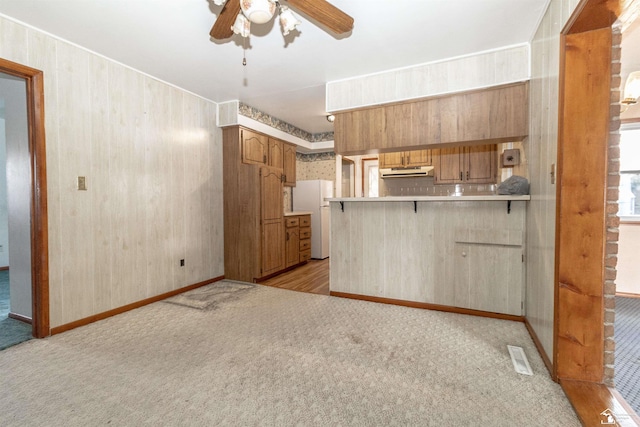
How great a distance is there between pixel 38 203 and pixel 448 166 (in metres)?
4.82

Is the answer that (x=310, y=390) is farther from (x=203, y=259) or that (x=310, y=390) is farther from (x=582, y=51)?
(x=203, y=259)

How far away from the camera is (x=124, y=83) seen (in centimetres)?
299

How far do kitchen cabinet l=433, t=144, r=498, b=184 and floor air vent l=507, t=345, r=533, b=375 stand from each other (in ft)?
9.23

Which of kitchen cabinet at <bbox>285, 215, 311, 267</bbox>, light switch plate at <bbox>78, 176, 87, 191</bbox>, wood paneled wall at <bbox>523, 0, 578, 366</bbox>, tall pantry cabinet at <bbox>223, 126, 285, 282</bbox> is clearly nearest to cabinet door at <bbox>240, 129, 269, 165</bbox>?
tall pantry cabinet at <bbox>223, 126, 285, 282</bbox>

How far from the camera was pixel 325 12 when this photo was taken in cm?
163

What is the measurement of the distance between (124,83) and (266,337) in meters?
2.86

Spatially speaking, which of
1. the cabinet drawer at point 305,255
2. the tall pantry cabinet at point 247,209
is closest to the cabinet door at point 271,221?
the tall pantry cabinet at point 247,209

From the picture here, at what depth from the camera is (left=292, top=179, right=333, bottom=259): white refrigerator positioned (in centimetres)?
575

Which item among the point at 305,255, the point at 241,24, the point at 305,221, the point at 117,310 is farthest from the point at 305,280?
the point at 241,24

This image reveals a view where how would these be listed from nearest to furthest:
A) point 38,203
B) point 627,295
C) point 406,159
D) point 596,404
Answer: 1. point 596,404
2. point 38,203
3. point 627,295
4. point 406,159

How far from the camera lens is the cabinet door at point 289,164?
519cm

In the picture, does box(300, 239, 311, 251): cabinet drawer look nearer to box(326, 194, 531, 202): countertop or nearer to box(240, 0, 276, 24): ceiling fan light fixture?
box(326, 194, 531, 202): countertop

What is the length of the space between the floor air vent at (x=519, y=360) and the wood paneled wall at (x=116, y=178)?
11.3 feet

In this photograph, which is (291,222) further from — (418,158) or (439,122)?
(439,122)
